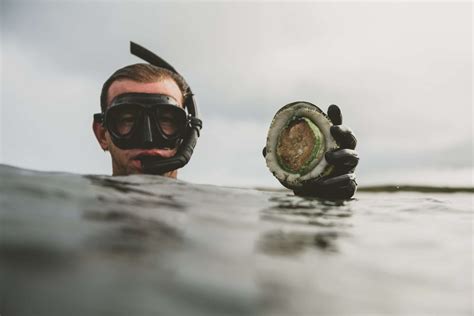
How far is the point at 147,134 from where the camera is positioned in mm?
4391

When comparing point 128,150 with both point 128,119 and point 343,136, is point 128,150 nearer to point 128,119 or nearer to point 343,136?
point 128,119

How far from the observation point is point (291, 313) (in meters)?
1.78

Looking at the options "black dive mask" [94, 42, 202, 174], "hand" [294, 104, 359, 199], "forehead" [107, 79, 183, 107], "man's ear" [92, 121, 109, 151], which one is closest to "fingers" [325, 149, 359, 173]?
"hand" [294, 104, 359, 199]

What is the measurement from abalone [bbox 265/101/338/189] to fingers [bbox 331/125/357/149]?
0.05 meters

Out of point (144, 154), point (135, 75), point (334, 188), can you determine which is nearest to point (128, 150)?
point (144, 154)

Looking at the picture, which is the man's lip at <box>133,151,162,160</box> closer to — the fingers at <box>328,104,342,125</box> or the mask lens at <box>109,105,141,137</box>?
the mask lens at <box>109,105,141,137</box>

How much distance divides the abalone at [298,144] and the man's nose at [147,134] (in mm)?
1129

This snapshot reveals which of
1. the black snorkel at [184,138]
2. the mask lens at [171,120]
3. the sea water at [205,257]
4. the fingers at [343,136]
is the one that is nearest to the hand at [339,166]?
the fingers at [343,136]

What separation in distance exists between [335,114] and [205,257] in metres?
2.23

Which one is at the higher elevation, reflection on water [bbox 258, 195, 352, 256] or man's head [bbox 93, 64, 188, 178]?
man's head [bbox 93, 64, 188, 178]

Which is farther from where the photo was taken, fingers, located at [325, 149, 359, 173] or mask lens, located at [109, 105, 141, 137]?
mask lens, located at [109, 105, 141, 137]

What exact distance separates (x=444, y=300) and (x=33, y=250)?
186 centimetres

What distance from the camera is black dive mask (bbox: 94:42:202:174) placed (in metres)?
4.43

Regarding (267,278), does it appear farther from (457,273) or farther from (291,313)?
(457,273)
